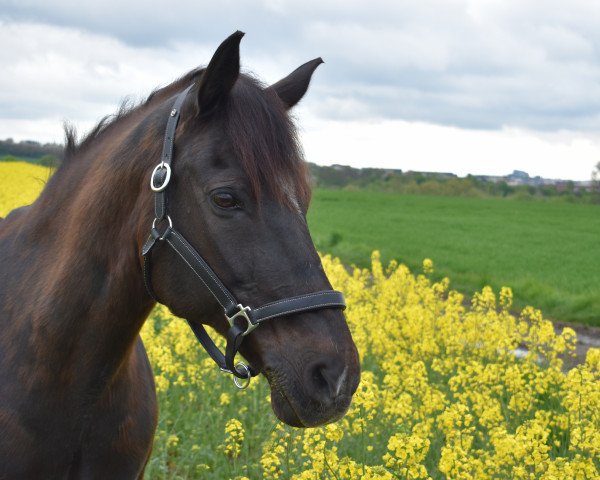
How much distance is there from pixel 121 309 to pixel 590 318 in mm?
11323

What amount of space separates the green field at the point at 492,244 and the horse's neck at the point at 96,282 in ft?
21.0

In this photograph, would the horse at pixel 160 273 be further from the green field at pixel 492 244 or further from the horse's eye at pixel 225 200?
the green field at pixel 492 244

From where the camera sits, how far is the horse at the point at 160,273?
2.24m

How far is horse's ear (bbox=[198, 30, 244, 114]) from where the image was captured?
2232mm

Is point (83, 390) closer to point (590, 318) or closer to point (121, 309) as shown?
point (121, 309)

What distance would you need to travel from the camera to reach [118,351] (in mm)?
2611

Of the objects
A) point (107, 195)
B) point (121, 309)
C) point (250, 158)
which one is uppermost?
point (250, 158)

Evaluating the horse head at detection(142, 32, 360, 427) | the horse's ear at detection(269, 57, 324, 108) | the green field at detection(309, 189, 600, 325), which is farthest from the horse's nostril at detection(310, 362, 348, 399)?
the green field at detection(309, 189, 600, 325)

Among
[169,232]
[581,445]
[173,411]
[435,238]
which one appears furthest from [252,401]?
[435,238]

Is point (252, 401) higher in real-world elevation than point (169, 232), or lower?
lower

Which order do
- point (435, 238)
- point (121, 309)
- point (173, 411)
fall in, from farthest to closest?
1. point (435, 238)
2. point (173, 411)
3. point (121, 309)

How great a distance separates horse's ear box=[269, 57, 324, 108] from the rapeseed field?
1536 millimetres

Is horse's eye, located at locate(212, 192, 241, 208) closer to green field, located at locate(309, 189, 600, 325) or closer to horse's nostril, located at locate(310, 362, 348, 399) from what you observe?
horse's nostril, located at locate(310, 362, 348, 399)

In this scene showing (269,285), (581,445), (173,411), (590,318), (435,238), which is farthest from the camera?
(435,238)
